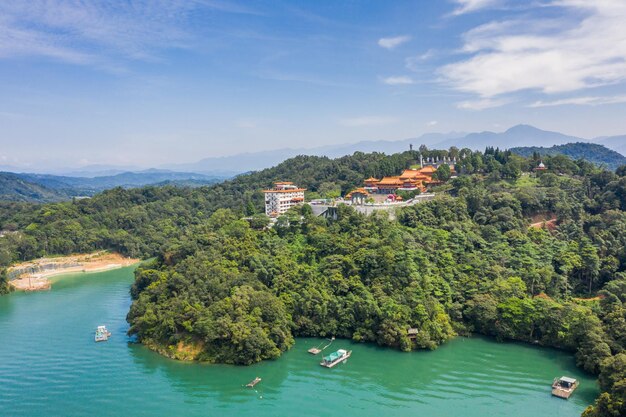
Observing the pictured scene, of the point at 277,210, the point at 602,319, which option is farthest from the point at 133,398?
the point at 277,210

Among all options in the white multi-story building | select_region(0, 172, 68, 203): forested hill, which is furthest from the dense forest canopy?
select_region(0, 172, 68, 203): forested hill

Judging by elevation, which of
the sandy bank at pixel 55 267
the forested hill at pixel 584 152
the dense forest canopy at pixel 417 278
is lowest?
the sandy bank at pixel 55 267

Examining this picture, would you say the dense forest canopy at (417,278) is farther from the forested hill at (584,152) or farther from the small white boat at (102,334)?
the forested hill at (584,152)

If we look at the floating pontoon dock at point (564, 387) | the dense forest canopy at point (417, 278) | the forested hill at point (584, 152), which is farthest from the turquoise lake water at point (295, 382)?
the forested hill at point (584, 152)

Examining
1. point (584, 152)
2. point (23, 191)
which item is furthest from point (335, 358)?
point (23, 191)

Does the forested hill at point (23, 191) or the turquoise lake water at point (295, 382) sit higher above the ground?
the forested hill at point (23, 191)

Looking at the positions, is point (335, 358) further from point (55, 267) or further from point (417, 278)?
point (55, 267)

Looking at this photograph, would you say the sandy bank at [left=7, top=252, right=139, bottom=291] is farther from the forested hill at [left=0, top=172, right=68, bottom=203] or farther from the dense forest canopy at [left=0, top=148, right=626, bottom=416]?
the forested hill at [left=0, top=172, right=68, bottom=203]
